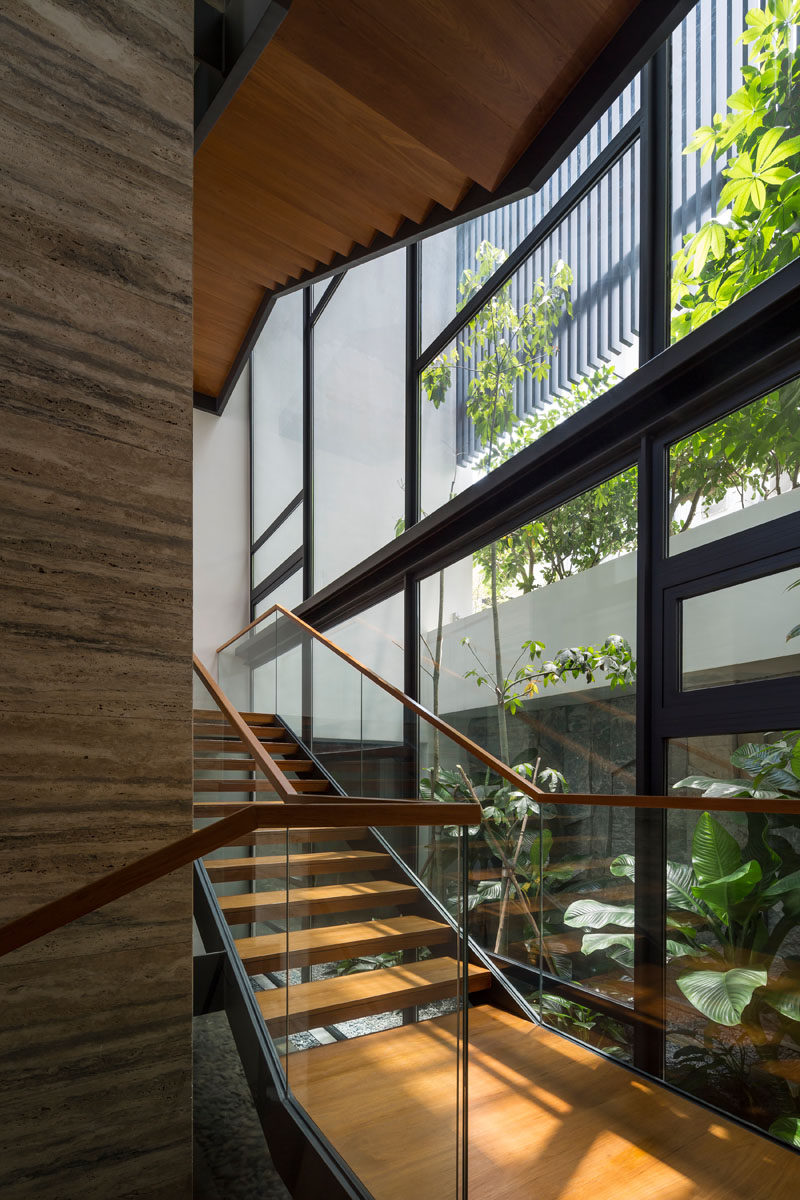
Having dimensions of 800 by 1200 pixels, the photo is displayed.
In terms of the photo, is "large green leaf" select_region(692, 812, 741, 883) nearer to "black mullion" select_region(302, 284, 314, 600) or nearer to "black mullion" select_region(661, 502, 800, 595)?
"black mullion" select_region(661, 502, 800, 595)

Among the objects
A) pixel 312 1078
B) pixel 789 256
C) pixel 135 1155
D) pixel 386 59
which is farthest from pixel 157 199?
pixel 135 1155

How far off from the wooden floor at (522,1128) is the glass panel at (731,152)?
2826 mm

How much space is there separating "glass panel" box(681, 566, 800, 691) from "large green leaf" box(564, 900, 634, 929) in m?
0.92

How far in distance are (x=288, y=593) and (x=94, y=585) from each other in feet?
19.1

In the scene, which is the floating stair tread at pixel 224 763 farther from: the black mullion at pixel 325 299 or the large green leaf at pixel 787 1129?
the black mullion at pixel 325 299

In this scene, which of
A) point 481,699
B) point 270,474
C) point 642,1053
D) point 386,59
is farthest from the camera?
point 270,474

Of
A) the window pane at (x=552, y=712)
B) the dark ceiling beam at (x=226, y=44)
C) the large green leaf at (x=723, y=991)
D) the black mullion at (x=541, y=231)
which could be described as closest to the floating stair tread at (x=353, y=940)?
the window pane at (x=552, y=712)

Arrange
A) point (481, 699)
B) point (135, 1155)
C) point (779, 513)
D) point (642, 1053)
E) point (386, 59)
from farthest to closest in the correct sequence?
point (481, 699)
point (386, 59)
point (779, 513)
point (642, 1053)
point (135, 1155)

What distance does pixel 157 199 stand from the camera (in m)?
2.61

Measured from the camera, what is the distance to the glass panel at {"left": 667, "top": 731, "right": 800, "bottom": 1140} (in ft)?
7.57

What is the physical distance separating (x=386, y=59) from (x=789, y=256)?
67.0 inches

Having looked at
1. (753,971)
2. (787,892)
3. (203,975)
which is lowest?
(203,975)

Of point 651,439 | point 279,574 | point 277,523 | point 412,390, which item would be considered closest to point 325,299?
point 412,390

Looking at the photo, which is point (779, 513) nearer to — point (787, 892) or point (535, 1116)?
point (787, 892)
